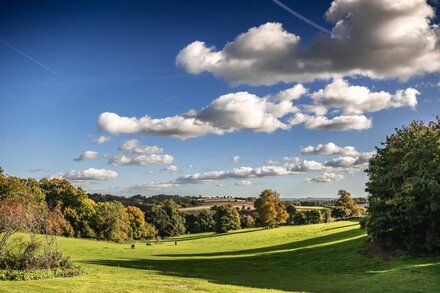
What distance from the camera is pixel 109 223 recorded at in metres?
111

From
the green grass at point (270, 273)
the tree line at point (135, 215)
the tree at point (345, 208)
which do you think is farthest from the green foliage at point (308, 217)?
the green grass at point (270, 273)

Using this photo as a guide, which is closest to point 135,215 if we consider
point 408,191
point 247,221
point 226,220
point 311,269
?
point 226,220

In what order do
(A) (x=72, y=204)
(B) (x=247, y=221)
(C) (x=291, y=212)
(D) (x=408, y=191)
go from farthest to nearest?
(C) (x=291, y=212) → (B) (x=247, y=221) → (A) (x=72, y=204) → (D) (x=408, y=191)

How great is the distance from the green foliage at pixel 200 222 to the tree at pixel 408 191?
3924 inches

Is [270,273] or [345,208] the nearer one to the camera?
[270,273]

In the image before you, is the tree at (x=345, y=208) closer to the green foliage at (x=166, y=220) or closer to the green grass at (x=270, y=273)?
the green foliage at (x=166, y=220)

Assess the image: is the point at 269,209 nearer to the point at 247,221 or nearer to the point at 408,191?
the point at 247,221

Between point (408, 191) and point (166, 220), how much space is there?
106979mm

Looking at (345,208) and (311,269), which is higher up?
(345,208)

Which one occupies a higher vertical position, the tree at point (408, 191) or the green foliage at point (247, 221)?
the tree at point (408, 191)

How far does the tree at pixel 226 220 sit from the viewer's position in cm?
13288

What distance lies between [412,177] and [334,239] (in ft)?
95.8

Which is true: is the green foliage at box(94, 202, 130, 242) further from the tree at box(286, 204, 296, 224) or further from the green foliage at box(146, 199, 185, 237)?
the tree at box(286, 204, 296, 224)

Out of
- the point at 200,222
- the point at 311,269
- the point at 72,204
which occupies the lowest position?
the point at 311,269
